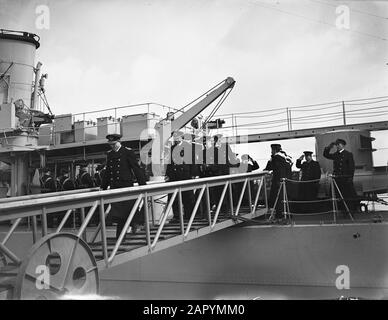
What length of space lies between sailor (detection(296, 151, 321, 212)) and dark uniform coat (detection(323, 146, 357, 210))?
1.49ft

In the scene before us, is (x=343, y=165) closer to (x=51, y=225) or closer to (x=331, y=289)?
(x=331, y=289)

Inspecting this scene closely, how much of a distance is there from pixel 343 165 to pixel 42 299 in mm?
5535

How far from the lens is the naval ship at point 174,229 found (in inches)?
144

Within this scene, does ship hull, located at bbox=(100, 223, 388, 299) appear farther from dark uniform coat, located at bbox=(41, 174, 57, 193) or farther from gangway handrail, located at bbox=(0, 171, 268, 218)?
dark uniform coat, located at bbox=(41, 174, 57, 193)

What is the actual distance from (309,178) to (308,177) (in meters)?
0.03

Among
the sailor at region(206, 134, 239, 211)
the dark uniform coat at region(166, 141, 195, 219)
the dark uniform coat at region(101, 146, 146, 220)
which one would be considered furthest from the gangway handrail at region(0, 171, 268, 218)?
the sailor at region(206, 134, 239, 211)

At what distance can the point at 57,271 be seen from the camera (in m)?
3.42

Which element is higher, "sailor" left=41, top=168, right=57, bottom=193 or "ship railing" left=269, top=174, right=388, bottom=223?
"sailor" left=41, top=168, right=57, bottom=193

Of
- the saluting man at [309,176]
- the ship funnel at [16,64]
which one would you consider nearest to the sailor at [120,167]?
the saluting man at [309,176]

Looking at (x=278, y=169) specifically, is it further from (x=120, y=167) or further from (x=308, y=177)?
(x=120, y=167)

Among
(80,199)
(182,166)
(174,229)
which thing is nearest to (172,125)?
(182,166)

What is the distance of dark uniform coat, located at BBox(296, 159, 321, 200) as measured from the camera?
26.4ft

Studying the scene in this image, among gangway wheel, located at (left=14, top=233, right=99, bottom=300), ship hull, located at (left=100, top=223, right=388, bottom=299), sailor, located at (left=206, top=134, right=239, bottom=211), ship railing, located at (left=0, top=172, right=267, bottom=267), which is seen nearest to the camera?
gangway wheel, located at (left=14, top=233, right=99, bottom=300)
